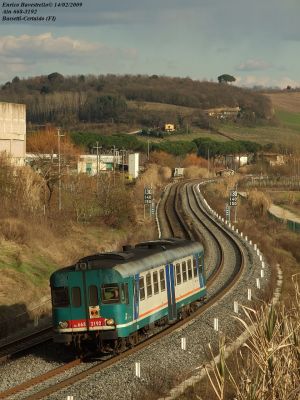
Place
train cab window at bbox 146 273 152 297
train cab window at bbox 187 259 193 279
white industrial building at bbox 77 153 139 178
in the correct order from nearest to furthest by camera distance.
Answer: train cab window at bbox 146 273 152 297, train cab window at bbox 187 259 193 279, white industrial building at bbox 77 153 139 178

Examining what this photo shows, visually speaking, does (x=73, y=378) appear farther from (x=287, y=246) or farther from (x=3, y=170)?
(x=287, y=246)

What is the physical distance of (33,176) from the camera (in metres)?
52.3

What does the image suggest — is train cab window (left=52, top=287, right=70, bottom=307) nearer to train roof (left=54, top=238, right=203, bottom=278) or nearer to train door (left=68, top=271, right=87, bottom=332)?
train door (left=68, top=271, right=87, bottom=332)

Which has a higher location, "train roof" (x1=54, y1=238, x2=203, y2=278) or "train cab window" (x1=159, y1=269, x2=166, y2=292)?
"train roof" (x1=54, y1=238, x2=203, y2=278)

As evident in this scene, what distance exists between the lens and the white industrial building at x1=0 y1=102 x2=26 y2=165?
5739cm

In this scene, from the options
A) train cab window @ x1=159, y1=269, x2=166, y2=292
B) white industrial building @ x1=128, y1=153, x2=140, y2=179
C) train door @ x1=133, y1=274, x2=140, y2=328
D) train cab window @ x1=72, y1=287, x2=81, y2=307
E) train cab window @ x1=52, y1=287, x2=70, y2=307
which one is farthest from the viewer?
white industrial building @ x1=128, y1=153, x2=140, y2=179

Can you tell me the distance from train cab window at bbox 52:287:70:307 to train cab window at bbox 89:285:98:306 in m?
0.59

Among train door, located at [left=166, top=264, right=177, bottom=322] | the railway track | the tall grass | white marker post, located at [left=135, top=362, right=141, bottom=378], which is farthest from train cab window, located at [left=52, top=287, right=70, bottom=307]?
the tall grass

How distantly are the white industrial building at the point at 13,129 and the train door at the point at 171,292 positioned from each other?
34262 mm

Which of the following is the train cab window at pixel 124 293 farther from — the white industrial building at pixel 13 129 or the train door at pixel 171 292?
the white industrial building at pixel 13 129

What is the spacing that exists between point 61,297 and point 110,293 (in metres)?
1.27

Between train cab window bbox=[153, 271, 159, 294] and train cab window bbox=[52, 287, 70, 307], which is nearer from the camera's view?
train cab window bbox=[52, 287, 70, 307]

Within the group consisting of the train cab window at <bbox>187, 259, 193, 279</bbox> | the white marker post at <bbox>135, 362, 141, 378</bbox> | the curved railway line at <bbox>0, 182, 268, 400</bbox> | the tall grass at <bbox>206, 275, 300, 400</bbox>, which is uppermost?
the tall grass at <bbox>206, 275, 300, 400</bbox>

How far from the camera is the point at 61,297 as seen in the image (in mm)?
19953
